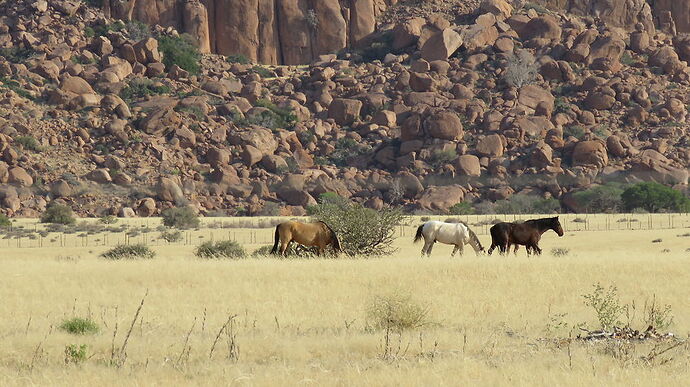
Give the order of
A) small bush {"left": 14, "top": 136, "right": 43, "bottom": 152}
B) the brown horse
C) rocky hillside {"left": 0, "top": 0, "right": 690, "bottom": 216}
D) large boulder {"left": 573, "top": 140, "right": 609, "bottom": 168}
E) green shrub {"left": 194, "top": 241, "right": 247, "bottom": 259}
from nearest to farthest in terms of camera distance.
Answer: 1. the brown horse
2. green shrub {"left": 194, "top": 241, "right": 247, "bottom": 259}
3. rocky hillside {"left": 0, "top": 0, "right": 690, "bottom": 216}
4. small bush {"left": 14, "top": 136, "right": 43, "bottom": 152}
5. large boulder {"left": 573, "top": 140, "right": 609, "bottom": 168}

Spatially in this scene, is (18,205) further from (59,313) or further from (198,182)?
(59,313)

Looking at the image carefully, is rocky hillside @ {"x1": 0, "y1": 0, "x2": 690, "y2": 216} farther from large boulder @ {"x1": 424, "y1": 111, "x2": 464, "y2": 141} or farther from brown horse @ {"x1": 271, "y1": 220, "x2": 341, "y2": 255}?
brown horse @ {"x1": 271, "y1": 220, "x2": 341, "y2": 255}

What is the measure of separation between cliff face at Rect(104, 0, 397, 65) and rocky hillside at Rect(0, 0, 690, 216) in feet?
9.37

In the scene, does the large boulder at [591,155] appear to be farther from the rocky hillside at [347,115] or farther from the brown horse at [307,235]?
the brown horse at [307,235]

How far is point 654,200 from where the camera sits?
82438 millimetres

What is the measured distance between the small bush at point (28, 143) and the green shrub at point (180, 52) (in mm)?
23215

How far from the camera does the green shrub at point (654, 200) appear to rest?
82188 mm

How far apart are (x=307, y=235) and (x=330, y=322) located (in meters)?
9.58

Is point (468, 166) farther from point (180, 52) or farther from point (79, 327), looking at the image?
point (79, 327)

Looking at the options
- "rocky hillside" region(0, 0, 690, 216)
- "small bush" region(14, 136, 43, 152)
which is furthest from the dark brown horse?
"small bush" region(14, 136, 43, 152)

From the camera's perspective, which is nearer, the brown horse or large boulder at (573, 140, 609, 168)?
the brown horse

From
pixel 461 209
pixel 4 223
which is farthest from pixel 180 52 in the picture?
pixel 4 223

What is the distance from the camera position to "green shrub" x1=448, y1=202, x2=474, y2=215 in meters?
79.9

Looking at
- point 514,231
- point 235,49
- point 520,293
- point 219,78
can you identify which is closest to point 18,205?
point 219,78
